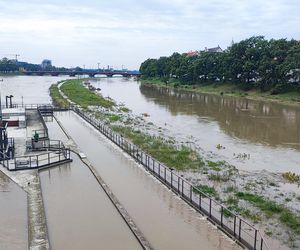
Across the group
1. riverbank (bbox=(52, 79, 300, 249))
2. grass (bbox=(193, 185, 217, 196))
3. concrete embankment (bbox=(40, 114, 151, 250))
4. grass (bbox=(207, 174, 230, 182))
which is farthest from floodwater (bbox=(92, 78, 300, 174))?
concrete embankment (bbox=(40, 114, 151, 250))

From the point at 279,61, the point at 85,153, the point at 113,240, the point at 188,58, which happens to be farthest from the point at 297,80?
the point at 113,240

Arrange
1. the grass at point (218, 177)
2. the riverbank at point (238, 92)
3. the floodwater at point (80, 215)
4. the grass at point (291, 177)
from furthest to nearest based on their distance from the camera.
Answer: the riverbank at point (238, 92) → the grass at point (291, 177) → the grass at point (218, 177) → the floodwater at point (80, 215)

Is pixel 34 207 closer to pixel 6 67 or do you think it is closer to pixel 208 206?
pixel 208 206

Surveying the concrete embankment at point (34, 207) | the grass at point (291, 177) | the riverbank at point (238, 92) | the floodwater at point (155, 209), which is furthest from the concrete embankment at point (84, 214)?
the riverbank at point (238, 92)

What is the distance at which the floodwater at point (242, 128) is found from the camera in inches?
1023

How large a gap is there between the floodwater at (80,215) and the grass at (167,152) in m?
5.53

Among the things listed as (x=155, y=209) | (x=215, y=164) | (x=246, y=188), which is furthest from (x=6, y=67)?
(x=155, y=209)

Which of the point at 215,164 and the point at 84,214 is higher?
the point at 215,164

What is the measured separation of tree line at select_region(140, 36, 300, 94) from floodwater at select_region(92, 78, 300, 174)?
789cm

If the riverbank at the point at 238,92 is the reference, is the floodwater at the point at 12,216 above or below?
below

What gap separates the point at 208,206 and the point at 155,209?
2285mm

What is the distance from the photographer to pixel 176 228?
544 inches

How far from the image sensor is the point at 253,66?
73.9 meters

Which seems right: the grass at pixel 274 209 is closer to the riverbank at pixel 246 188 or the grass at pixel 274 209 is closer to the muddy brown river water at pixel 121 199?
the riverbank at pixel 246 188
